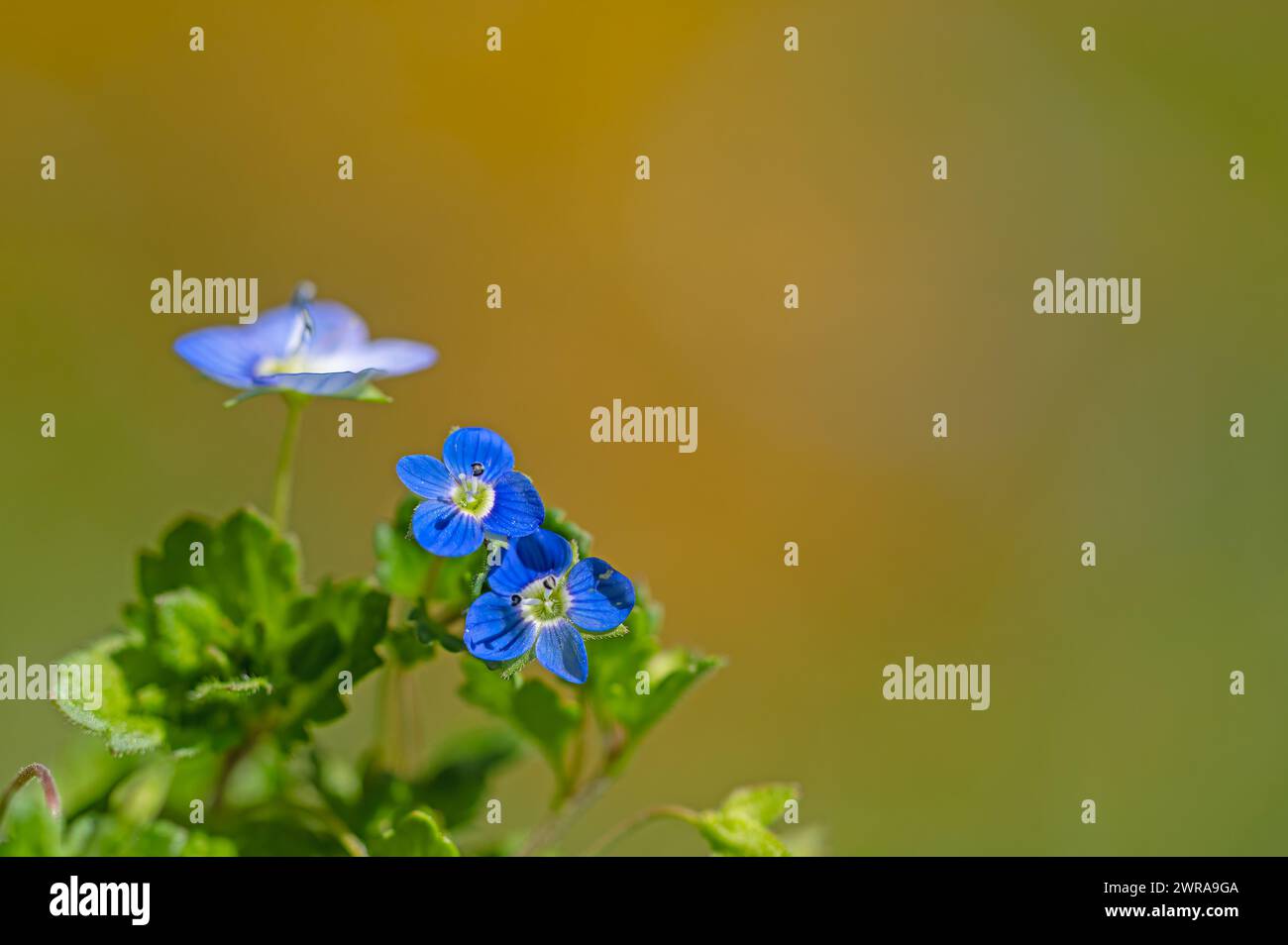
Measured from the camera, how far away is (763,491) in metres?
4.29

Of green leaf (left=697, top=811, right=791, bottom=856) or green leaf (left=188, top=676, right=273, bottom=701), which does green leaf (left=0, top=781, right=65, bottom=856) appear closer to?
green leaf (left=188, top=676, right=273, bottom=701)

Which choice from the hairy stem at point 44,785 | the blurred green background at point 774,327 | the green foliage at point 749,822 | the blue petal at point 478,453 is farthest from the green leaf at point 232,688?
the blurred green background at point 774,327

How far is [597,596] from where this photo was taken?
0.87 metres

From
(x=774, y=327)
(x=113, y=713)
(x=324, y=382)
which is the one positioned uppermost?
(x=774, y=327)

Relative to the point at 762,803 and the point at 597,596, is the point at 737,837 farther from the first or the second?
the point at 597,596

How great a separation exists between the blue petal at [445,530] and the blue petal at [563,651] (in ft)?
0.26

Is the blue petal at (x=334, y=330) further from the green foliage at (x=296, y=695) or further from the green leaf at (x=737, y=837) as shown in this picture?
the green leaf at (x=737, y=837)

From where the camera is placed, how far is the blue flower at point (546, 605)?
2.77 feet

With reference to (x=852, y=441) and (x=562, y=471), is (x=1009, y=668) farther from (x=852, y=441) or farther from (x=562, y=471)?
(x=562, y=471)

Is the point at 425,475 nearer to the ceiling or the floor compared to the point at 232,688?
nearer to the ceiling

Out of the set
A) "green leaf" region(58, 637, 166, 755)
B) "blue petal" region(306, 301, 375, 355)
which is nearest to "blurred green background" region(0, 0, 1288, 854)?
"blue petal" region(306, 301, 375, 355)

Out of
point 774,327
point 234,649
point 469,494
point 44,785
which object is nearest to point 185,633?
point 234,649

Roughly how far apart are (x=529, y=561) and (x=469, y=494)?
7 centimetres

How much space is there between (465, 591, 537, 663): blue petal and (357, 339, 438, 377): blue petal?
11.9 inches
